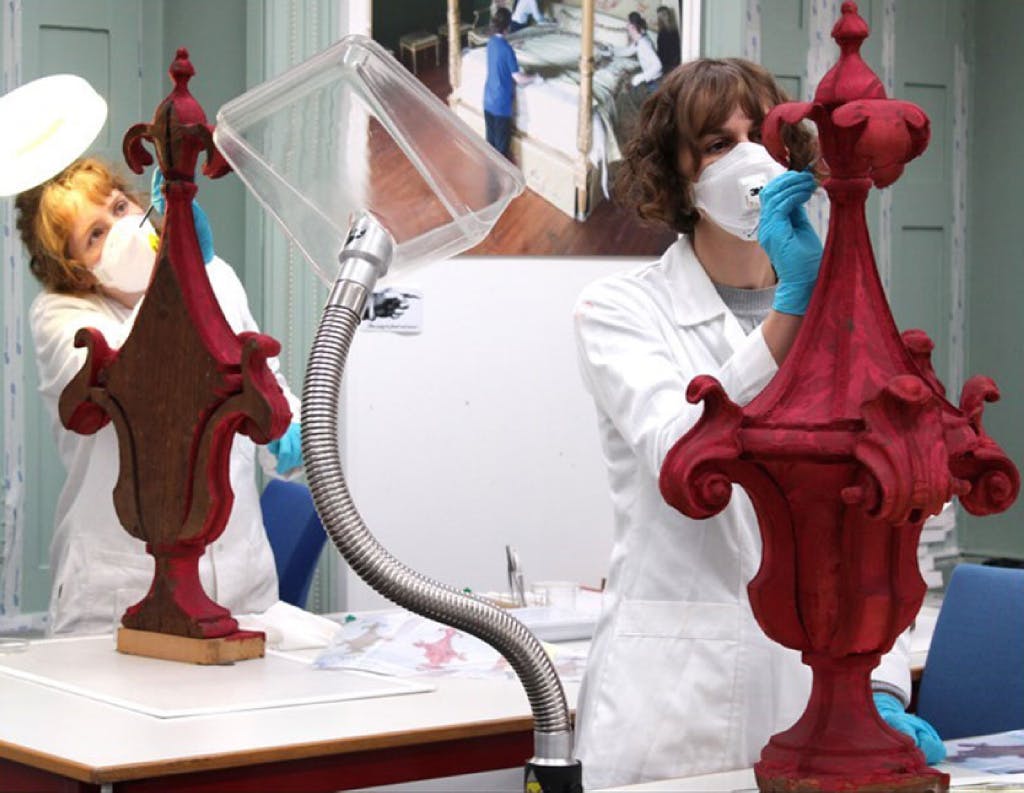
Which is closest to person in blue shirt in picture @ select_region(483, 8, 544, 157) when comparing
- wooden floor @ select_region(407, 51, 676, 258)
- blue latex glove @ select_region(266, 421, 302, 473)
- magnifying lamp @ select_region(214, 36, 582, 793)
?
wooden floor @ select_region(407, 51, 676, 258)

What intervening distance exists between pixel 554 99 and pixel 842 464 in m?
3.44

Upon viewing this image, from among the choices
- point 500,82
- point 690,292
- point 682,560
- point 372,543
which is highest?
point 500,82

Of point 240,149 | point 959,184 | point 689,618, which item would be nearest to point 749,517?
point 689,618

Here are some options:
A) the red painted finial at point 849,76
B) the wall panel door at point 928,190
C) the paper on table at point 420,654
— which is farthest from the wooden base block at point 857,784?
the wall panel door at point 928,190

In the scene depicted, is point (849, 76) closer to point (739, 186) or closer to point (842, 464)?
point (842, 464)

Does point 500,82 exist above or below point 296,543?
above

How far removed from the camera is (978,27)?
6.57 metres

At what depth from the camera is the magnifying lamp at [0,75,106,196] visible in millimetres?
2529

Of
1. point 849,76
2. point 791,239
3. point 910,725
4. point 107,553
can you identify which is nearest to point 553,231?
point 107,553

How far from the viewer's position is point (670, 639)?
1.91m

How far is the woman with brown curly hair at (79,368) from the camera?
304cm

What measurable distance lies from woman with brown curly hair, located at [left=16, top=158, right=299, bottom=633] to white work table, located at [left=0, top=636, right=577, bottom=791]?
26.2 inches

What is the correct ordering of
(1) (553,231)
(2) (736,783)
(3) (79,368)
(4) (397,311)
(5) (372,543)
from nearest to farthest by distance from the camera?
(5) (372,543) → (2) (736,783) → (3) (79,368) → (4) (397,311) → (1) (553,231)

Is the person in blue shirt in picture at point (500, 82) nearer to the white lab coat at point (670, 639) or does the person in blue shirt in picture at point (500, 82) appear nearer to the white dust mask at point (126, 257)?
the white dust mask at point (126, 257)
